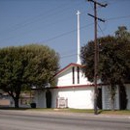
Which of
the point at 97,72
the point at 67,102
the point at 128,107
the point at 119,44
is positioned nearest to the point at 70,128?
the point at 97,72

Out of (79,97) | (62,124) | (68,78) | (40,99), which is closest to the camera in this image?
(62,124)

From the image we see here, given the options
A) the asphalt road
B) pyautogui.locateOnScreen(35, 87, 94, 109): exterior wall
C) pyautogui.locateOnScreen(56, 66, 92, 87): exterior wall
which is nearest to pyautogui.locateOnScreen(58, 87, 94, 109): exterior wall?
pyautogui.locateOnScreen(35, 87, 94, 109): exterior wall

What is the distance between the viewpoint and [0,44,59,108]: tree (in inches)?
1783

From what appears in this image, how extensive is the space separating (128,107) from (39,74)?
14316 mm

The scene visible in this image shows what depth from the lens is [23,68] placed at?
153 ft

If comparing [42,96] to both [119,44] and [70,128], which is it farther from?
[70,128]

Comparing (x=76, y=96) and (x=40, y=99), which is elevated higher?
(x=76, y=96)

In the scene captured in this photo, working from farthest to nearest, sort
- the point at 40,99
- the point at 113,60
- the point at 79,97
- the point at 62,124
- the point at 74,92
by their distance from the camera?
1. the point at 40,99
2. the point at 74,92
3. the point at 79,97
4. the point at 113,60
5. the point at 62,124

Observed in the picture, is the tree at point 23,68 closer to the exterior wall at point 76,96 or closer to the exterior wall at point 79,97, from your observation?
the exterior wall at point 76,96

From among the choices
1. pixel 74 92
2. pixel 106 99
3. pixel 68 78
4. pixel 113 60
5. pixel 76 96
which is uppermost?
pixel 113 60

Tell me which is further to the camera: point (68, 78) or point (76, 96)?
point (68, 78)

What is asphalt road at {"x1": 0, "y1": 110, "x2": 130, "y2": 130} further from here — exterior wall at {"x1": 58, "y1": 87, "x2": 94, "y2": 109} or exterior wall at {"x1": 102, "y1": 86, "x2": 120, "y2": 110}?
exterior wall at {"x1": 58, "y1": 87, "x2": 94, "y2": 109}

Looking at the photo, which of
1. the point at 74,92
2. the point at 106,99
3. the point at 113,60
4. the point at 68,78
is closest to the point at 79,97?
the point at 74,92

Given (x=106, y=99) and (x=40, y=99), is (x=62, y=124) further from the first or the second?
(x=40, y=99)
